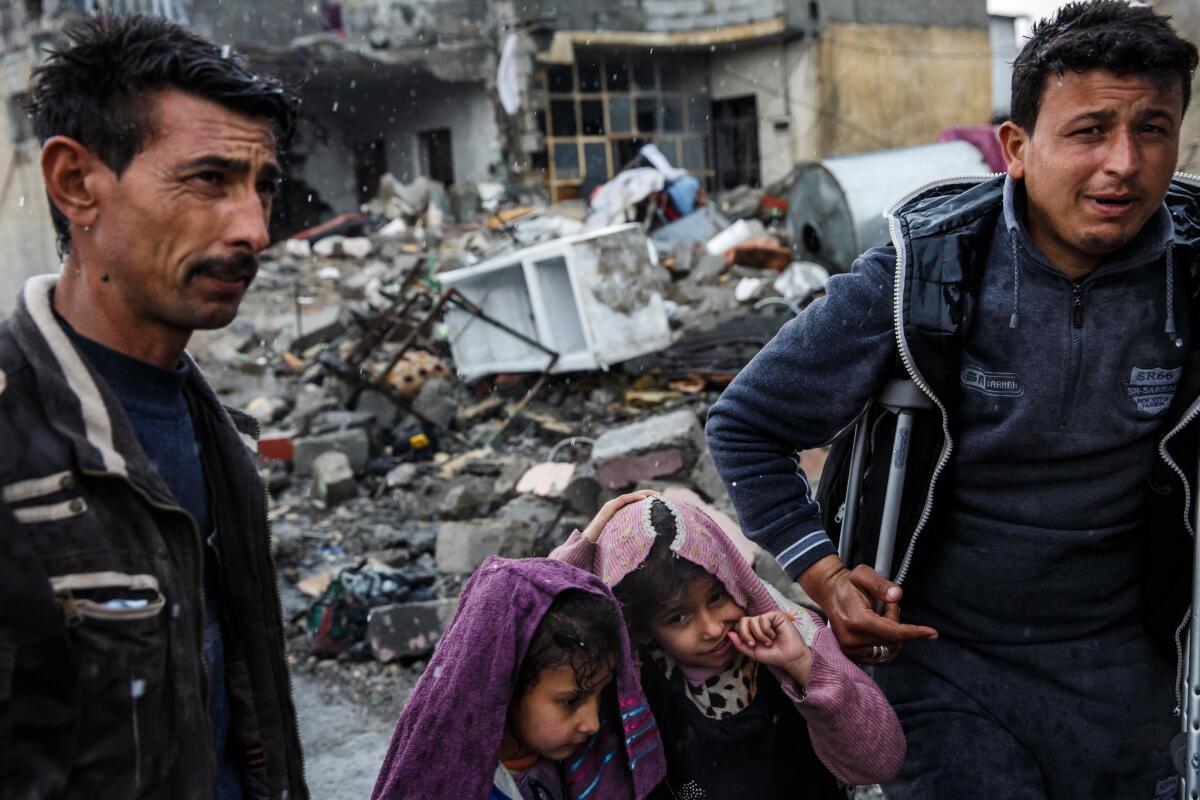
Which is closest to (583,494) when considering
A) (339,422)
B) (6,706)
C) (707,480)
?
(707,480)

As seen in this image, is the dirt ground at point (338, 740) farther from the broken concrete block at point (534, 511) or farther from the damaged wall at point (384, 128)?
the damaged wall at point (384, 128)

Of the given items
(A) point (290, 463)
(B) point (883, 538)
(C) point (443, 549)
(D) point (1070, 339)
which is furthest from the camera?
(A) point (290, 463)

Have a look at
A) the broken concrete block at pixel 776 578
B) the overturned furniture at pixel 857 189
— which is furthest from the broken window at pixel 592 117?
the broken concrete block at pixel 776 578

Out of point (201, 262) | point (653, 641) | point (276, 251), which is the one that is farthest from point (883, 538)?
point (276, 251)

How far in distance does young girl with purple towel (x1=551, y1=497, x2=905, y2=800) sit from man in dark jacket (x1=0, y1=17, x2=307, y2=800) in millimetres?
809

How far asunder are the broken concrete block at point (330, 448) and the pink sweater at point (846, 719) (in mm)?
7219

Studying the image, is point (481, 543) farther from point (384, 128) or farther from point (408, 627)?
point (384, 128)

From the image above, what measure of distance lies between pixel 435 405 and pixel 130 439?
8.37 m

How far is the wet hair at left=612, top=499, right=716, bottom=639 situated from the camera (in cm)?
207

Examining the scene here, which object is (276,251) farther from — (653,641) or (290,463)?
(653,641)

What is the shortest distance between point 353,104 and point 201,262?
2249 centimetres

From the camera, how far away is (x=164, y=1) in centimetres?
1725

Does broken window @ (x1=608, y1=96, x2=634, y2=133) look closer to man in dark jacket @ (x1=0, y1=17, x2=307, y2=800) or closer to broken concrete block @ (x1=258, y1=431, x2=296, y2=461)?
broken concrete block @ (x1=258, y1=431, x2=296, y2=461)

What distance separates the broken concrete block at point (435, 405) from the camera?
9.59 meters
